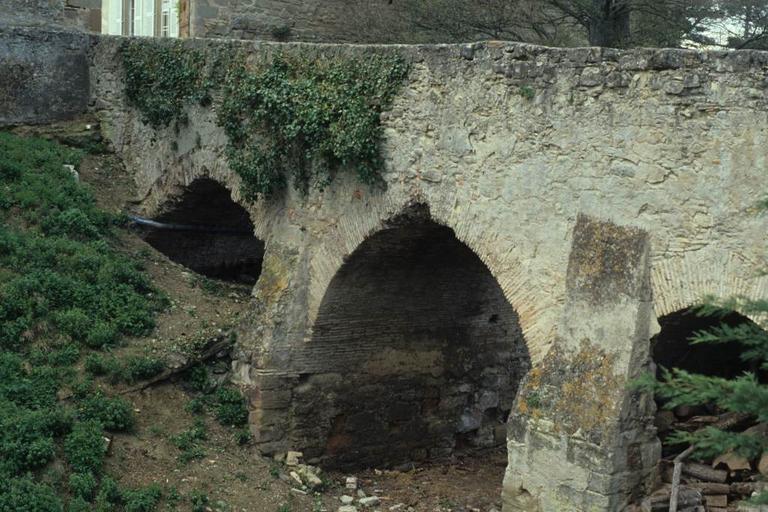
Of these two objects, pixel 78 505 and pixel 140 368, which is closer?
pixel 78 505

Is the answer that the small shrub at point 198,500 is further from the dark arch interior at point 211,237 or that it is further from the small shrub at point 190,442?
the dark arch interior at point 211,237

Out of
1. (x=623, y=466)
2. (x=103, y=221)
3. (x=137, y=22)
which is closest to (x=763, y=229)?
(x=623, y=466)

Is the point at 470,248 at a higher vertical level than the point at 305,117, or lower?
lower

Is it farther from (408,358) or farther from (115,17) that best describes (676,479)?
(115,17)

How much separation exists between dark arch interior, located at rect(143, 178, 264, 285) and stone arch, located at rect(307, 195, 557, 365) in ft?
9.26

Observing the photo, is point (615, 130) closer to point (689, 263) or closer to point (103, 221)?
point (689, 263)

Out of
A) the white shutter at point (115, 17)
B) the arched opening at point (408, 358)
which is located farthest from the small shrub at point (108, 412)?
the white shutter at point (115, 17)

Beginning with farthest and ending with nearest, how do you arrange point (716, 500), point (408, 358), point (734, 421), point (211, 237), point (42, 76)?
point (42, 76), point (211, 237), point (408, 358), point (734, 421), point (716, 500)

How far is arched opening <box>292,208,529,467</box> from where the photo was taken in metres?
10.7

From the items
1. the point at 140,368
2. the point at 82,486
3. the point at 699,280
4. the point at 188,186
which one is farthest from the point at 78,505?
the point at 699,280

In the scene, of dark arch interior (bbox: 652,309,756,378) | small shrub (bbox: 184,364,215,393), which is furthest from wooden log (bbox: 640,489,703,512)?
small shrub (bbox: 184,364,215,393)

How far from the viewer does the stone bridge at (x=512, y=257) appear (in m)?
7.55

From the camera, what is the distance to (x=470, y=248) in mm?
9297

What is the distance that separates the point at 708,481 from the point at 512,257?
6.89 ft
